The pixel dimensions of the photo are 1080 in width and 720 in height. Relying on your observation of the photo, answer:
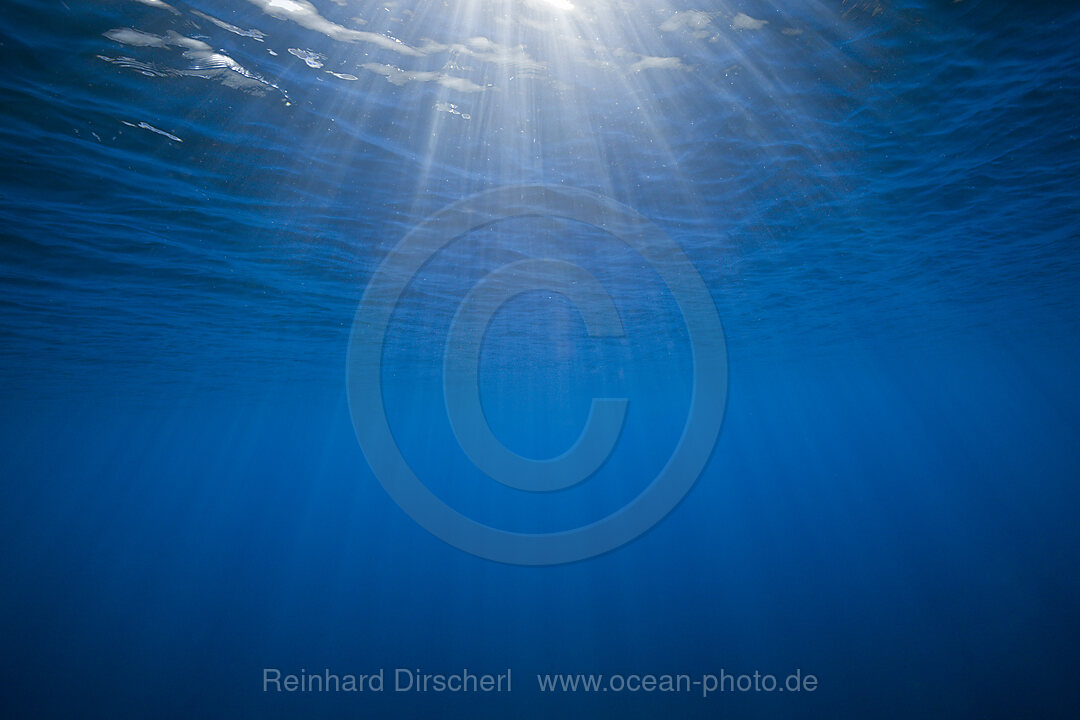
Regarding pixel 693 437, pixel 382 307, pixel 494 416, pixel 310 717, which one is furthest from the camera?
pixel 494 416

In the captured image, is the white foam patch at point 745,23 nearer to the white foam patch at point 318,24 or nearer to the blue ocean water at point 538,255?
the blue ocean water at point 538,255

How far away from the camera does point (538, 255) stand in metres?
12.3

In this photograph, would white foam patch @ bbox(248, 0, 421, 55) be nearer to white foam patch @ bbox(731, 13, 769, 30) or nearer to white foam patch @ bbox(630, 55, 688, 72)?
white foam patch @ bbox(630, 55, 688, 72)

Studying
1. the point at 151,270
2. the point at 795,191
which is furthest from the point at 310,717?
the point at 795,191

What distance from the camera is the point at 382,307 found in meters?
16.4

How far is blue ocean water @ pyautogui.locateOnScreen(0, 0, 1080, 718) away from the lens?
5711mm

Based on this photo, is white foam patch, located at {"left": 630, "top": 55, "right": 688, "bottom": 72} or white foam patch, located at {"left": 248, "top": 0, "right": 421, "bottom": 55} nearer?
white foam patch, located at {"left": 248, "top": 0, "right": 421, "bottom": 55}

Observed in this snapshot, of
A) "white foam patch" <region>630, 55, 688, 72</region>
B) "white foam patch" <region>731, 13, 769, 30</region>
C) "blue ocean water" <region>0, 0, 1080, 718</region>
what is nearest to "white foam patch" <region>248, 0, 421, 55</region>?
"blue ocean water" <region>0, 0, 1080, 718</region>

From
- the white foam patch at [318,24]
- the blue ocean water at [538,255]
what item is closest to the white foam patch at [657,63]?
the blue ocean water at [538,255]

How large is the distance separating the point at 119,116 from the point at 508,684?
15.0 meters

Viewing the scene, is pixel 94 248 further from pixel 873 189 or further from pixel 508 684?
pixel 873 189

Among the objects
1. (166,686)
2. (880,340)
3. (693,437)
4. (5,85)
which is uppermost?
(880,340)

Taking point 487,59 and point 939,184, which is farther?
point 939,184

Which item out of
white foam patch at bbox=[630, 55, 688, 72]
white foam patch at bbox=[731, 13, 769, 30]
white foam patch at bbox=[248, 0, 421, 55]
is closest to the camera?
white foam patch at bbox=[248, 0, 421, 55]
